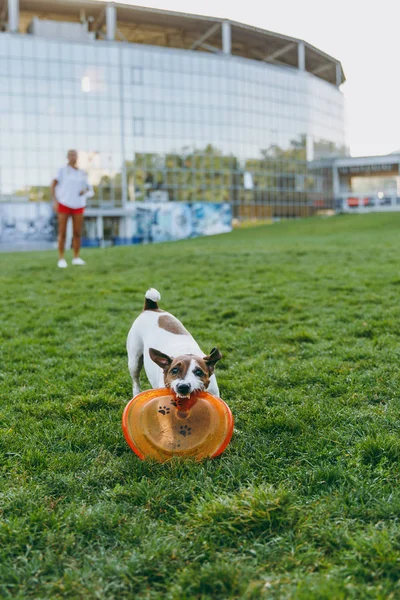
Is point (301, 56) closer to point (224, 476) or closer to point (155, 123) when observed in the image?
point (155, 123)

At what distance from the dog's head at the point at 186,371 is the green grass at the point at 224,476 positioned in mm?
540

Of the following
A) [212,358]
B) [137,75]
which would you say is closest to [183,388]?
[212,358]

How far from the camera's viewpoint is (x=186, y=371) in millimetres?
4035

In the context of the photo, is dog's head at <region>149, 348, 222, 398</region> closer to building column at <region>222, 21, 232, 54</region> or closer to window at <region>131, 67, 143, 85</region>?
window at <region>131, 67, 143, 85</region>

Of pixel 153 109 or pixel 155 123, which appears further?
pixel 153 109

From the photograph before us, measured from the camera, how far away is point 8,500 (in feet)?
11.5

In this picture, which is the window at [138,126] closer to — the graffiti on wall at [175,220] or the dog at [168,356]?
the graffiti on wall at [175,220]

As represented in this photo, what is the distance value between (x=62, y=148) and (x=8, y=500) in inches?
2386

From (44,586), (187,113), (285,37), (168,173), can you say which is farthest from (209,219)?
(44,586)

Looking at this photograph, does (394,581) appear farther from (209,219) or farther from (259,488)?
(209,219)

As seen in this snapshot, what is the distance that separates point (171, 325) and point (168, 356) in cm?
79

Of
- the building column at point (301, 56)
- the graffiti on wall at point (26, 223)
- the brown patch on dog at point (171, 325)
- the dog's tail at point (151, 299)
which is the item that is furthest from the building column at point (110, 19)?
the brown patch on dog at point (171, 325)

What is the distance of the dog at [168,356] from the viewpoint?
4039 millimetres

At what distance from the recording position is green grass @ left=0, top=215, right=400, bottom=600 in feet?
9.25
